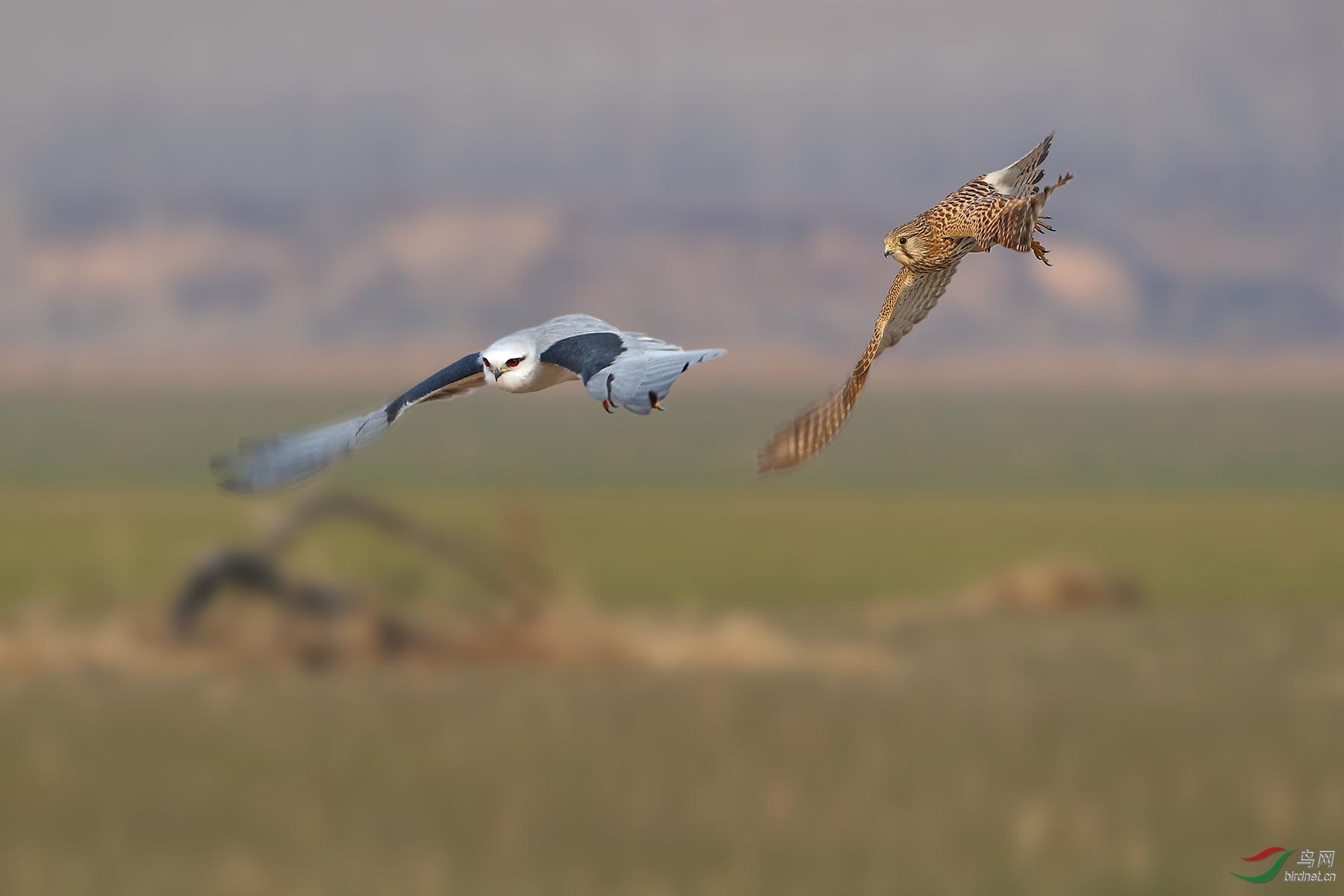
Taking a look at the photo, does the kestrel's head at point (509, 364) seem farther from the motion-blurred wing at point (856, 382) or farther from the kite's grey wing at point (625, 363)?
the motion-blurred wing at point (856, 382)

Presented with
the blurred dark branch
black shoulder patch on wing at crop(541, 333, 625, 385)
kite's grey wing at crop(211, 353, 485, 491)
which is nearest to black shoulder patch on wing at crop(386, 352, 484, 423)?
kite's grey wing at crop(211, 353, 485, 491)

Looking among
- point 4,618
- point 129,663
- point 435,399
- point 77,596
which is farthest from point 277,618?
point 435,399

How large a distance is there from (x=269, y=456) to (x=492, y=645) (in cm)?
14570

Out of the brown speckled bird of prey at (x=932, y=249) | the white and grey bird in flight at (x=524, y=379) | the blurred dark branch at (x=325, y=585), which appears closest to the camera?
the white and grey bird in flight at (x=524, y=379)

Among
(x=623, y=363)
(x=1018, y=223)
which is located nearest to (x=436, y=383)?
(x=623, y=363)

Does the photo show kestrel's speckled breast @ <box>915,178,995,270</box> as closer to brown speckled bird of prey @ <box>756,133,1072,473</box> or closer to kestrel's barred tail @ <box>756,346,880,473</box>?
brown speckled bird of prey @ <box>756,133,1072,473</box>

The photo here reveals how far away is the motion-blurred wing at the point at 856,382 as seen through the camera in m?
2.48

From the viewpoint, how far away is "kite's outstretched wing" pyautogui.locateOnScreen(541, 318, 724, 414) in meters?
2.06

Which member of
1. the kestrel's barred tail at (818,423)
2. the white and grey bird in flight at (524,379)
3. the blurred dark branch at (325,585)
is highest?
the blurred dark branch at (325,585)

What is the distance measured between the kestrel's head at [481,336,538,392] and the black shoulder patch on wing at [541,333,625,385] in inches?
1.4

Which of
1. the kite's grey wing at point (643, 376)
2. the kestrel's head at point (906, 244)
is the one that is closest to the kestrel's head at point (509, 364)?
the kite's grey wing at point (643, 376)

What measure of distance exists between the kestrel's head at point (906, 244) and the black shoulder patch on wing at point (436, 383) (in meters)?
0.73

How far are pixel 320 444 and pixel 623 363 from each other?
0.60 m

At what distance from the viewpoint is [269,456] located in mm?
2445
